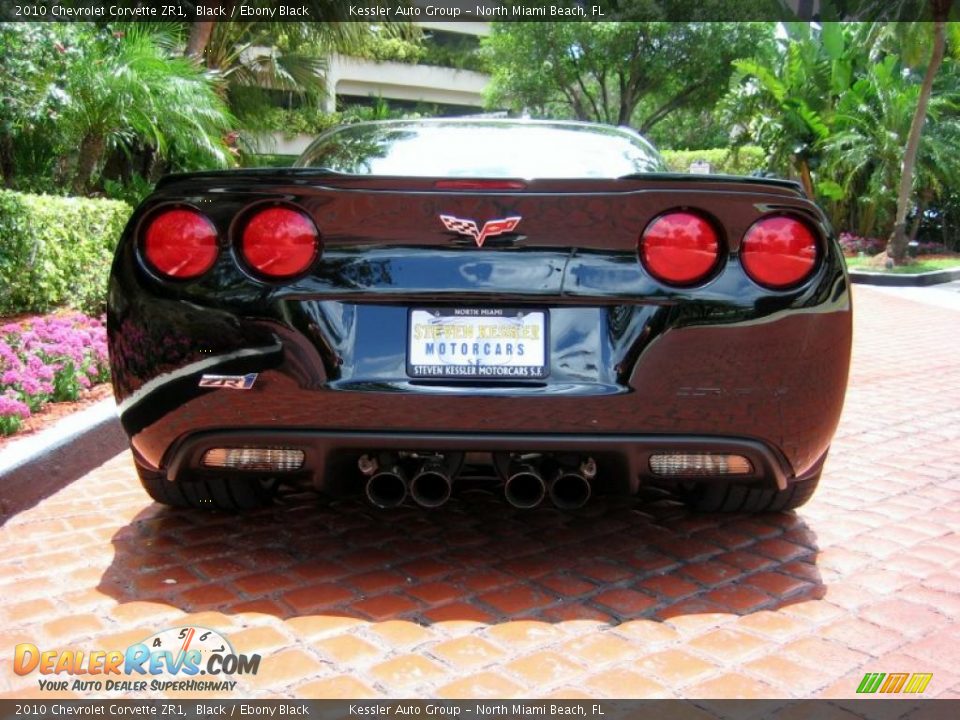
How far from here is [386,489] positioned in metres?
2.78

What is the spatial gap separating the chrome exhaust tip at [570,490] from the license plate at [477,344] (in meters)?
0.36

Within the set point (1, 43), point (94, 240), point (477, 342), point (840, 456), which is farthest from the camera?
point (94, 240)

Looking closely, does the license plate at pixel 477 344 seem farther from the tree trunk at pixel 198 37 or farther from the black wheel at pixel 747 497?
the tree trunk at pixel 198 37

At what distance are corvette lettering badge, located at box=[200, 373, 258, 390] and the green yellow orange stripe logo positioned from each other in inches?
69.8

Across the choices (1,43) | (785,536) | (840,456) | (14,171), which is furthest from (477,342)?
(14,171)

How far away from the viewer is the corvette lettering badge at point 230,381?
2600 millimetres

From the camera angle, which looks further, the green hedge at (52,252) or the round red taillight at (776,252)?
the green hedge at (52,252)

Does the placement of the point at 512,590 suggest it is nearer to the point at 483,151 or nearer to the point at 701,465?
the point at 701,465

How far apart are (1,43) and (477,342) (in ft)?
17.8

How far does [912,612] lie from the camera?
264 centimetres

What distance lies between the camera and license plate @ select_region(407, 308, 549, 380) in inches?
101

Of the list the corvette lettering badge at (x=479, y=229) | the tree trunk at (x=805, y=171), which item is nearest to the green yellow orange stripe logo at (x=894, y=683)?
the corvette lettering badge at (x=479, y=229)

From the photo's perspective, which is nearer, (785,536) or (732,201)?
(732,201)

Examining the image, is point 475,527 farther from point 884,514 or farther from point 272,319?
point 884,514
